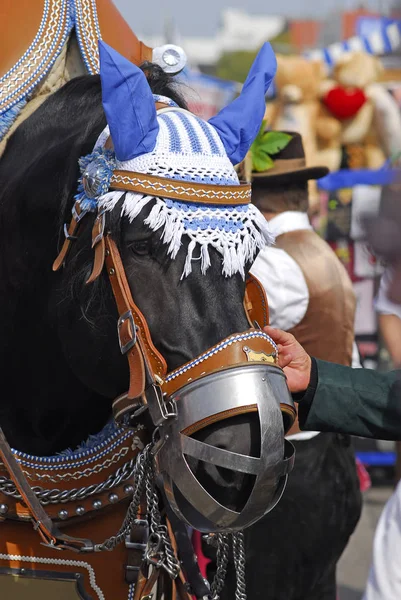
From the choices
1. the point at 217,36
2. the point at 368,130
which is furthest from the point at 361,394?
the point at 217,36

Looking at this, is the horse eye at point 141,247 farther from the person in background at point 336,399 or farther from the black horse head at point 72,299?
the person in background at point 336,399

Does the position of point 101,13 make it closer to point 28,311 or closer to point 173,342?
point 28,311

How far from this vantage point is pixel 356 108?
28.7ft

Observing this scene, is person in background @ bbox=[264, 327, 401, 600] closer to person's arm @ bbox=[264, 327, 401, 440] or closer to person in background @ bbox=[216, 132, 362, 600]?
person's arm @ bbox=[264, 327, 401, 440]

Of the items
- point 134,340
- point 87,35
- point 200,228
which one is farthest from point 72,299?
point 87,35

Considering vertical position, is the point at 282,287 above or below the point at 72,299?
below

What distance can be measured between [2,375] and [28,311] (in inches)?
8.2

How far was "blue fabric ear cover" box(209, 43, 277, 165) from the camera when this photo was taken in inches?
76.1

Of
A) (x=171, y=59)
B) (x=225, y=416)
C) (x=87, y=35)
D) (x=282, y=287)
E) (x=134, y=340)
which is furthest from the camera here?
(x=282, y=287)

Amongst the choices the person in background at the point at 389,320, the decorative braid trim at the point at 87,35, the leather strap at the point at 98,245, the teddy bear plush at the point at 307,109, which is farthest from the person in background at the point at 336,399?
the teddy bear plush at the point at 307,109

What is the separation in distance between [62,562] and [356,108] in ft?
24.1

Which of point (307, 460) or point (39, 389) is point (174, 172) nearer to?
point (39, 389)

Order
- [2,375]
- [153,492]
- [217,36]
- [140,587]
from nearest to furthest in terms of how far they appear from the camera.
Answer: [153,492] < [140,587] < [2,375] < [217,36]

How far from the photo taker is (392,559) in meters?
1.48
